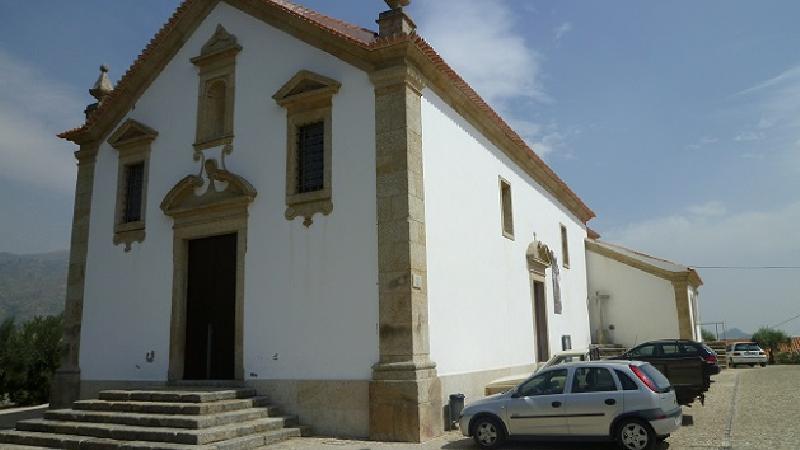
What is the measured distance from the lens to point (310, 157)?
11.4 meters

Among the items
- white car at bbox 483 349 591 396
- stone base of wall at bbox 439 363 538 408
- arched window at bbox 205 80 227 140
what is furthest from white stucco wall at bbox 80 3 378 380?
white car at bbox 483 349 591 396

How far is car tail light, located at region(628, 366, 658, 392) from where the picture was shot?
8.16 meters

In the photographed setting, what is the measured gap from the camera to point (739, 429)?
31.9ft

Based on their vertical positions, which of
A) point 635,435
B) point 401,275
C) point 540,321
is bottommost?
point 635,435

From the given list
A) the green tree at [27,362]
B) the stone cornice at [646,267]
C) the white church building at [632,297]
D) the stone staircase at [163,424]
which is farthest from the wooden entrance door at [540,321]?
the green tree at [27,362]

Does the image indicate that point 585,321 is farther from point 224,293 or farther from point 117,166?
point 117,166

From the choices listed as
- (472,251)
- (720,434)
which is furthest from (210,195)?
(720,434)

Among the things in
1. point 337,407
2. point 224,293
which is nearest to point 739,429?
point 337,407

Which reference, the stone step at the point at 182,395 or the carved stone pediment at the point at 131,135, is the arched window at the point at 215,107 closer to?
the carved stone pediment at the point at 131,135

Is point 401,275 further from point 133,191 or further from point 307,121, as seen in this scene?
point 133,191

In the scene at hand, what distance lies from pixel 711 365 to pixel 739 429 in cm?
667

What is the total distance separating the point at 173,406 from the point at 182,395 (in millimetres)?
325

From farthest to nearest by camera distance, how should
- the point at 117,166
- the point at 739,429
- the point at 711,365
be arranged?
the point at 711,365 → the point at 117,166 → the point at 739,429

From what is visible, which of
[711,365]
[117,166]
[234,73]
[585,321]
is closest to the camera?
[234,73]
